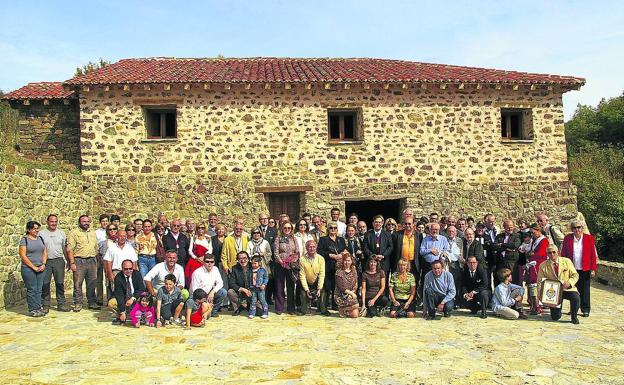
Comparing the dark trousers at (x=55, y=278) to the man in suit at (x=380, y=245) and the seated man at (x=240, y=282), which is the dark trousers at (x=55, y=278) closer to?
the seated man at (x=240, y=282)

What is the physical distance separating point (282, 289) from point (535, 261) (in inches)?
152

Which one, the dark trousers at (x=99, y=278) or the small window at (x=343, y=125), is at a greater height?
the small window at (x=343, y=125)

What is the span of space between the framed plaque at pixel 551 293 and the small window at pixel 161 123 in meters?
8.64

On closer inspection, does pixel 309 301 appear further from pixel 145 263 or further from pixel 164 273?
pixel 145 263

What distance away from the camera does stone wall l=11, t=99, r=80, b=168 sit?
12.2m

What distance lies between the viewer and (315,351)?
5.52m

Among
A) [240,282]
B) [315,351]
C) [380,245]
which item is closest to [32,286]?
[240,282]

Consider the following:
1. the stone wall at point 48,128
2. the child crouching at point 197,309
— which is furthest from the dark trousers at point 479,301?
the stone wall at point 48,128

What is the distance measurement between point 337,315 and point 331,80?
6.09 m

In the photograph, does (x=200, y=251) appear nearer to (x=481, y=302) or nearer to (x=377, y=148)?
(x=481, y=302)

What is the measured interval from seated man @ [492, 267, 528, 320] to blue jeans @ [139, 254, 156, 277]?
5175 millimetres

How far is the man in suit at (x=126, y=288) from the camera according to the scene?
6.80 meters

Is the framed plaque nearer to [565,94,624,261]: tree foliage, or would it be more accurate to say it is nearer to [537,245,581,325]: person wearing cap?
[537,245,581,325]: person wearing cap

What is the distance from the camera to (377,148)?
1204 centimetres
